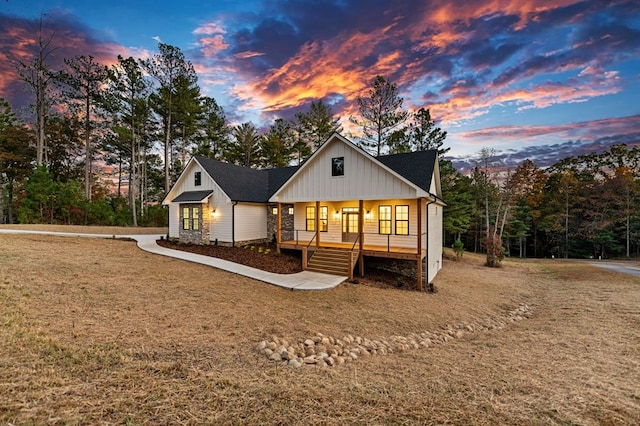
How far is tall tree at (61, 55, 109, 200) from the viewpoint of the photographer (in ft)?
85.5

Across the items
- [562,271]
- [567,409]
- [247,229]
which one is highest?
[247,229]

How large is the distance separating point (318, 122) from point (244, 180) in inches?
582

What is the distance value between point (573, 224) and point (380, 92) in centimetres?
2845

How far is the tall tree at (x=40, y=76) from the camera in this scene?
979 inches

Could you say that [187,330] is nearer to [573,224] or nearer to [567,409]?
[567,409]

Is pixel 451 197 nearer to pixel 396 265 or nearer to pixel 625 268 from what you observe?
pixel 625 268

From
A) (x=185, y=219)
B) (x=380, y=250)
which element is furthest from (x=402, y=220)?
(x=185, y=219)

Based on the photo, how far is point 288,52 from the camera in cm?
1703

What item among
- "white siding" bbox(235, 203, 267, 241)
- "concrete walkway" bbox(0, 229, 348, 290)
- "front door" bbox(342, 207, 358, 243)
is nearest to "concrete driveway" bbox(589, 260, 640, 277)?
"front door" bbox(342, 207, 358, 243)

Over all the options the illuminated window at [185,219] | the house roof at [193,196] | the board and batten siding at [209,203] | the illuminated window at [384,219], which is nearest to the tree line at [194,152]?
the board and batten siding at [209,203]

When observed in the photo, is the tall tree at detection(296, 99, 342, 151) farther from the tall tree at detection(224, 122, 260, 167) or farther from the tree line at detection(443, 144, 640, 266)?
the tree line at detection(443, 144, 640, 266)

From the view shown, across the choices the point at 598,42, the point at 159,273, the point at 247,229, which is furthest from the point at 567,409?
the point at 598,42

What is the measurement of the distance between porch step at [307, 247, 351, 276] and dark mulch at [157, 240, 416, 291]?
68 cm

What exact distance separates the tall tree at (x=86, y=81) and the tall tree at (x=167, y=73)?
18.4 feet
